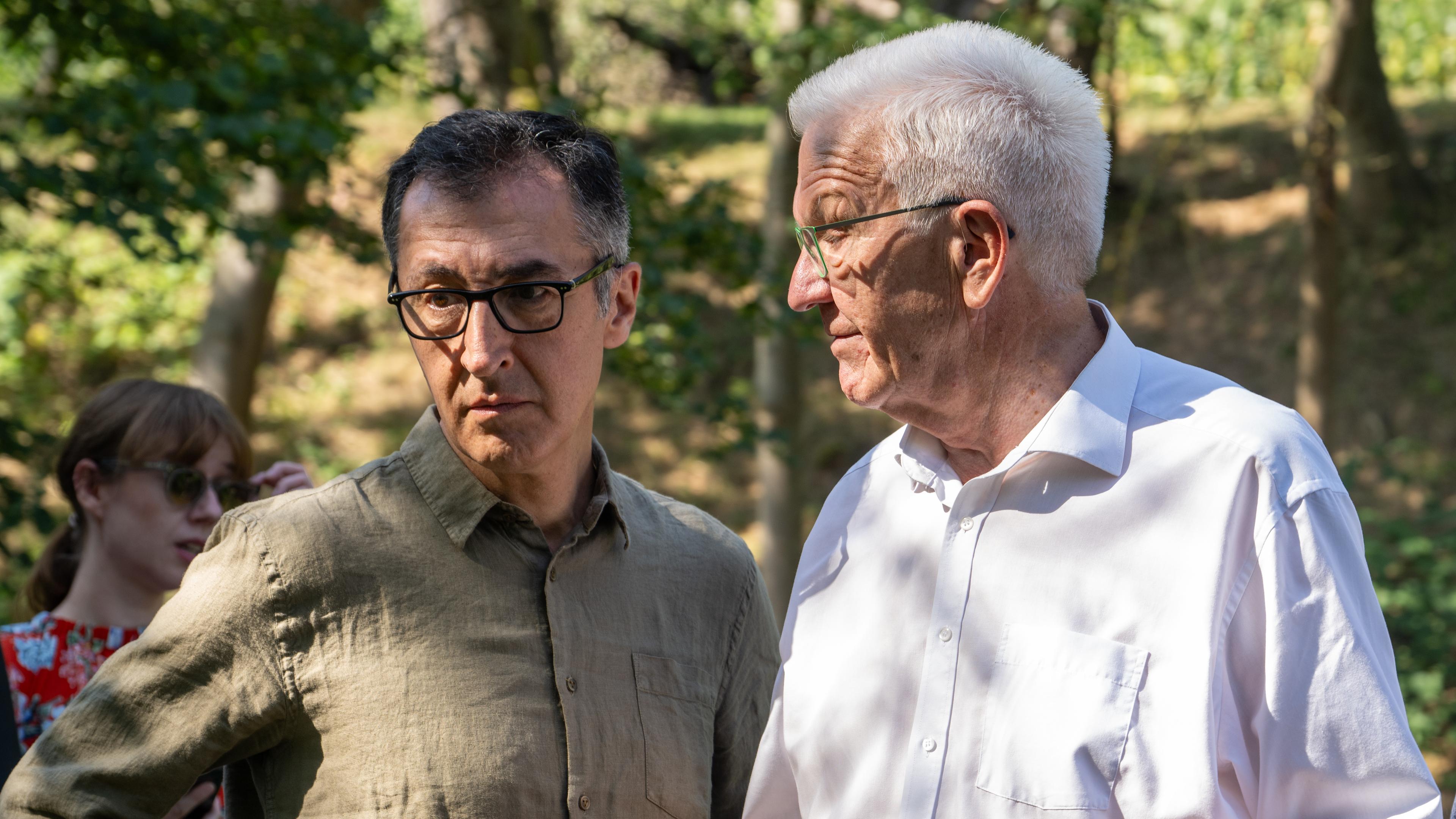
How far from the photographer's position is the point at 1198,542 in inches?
60.0

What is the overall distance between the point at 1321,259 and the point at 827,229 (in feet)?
22.1

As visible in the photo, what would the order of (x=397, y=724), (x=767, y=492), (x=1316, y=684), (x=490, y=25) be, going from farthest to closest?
(x=490, y=25), (x=767, y=492), (x=397, y=724), (x=1316, y=684)

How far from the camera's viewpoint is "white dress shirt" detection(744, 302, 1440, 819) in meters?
1.44

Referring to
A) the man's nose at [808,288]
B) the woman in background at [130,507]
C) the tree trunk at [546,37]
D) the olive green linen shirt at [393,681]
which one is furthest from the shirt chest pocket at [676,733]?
the tree trunk at [546,37]

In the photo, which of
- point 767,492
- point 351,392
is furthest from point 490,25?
point 351,392

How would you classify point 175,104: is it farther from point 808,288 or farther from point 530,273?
point 808,288

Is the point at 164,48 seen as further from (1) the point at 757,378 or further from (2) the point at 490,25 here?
(1) the point at 757,378

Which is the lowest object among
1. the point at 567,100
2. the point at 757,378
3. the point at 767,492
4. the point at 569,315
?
the point at 767,492

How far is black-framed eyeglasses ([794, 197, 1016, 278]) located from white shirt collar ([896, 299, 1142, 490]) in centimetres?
22

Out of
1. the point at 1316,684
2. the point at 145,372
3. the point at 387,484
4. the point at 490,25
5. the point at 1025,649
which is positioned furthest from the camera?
the point at 145,372

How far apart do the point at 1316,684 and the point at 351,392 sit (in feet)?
33.3

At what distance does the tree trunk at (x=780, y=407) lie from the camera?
700cm

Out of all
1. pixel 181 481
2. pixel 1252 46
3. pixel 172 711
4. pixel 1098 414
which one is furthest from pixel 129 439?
pixel 1252 46

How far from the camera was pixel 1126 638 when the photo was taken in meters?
1.55
